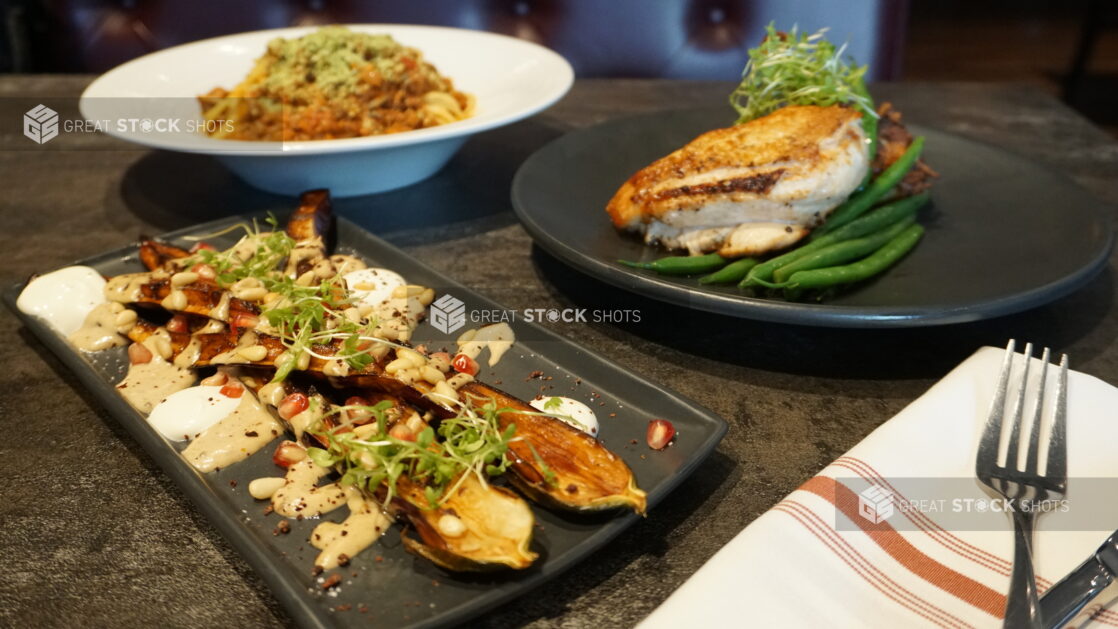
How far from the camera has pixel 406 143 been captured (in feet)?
7.67

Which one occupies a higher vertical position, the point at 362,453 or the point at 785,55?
the point at 785,55

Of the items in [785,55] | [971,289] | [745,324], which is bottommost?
[745,324]

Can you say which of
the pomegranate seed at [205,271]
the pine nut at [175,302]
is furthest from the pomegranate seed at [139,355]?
the pomegranate seed at [205,271]

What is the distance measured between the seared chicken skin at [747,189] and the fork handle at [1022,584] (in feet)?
3.00

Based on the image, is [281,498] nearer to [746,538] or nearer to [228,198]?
[746,538]

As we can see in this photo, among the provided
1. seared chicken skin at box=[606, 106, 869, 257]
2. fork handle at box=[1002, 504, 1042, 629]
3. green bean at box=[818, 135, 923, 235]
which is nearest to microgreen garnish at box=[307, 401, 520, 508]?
fork handle at box=[1002, 504, 1042, 629]

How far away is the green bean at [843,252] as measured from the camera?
184 centimetres

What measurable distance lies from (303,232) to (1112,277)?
211 centimetres

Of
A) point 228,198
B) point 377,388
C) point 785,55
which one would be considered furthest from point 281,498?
point 785,55

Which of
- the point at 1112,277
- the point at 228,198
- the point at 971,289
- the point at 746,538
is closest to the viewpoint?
the point at 746,538

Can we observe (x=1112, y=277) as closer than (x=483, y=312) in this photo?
No

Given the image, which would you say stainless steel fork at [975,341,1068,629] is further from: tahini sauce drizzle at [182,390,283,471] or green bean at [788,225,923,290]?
tahini sauce drizzle at [182,390,283,471]

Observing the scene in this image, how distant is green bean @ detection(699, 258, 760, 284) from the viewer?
1895mm
